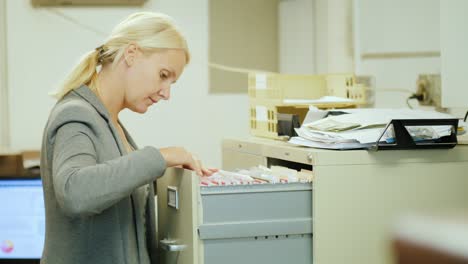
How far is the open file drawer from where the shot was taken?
47.7 inches

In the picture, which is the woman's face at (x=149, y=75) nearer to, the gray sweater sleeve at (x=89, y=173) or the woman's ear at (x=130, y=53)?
the woman's ear at (x=130, y=53)

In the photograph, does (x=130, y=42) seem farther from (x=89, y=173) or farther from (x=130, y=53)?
(x=89, y=173)

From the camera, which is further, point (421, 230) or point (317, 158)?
point (317, 158)

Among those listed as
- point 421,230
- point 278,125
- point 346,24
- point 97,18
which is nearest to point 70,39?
point 97,18

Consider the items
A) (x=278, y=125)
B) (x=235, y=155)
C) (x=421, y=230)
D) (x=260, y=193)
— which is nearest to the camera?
(x=421, y=230)

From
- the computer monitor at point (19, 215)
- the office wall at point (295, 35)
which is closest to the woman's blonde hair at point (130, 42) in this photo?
the computer monitor at point (19, 215)

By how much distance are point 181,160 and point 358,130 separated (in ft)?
1.19

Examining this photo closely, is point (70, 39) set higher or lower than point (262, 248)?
higher

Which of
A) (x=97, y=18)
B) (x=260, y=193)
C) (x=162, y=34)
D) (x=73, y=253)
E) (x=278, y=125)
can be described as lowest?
(x=73, y=253)

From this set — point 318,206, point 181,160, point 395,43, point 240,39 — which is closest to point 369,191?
point 318,206

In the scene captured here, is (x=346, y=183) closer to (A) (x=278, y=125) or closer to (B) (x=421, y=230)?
(A) (x=278, y=125)

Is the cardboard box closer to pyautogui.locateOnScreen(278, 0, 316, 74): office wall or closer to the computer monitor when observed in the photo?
the computer monitor

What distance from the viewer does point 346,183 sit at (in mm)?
1265

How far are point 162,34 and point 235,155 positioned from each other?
0.55m
